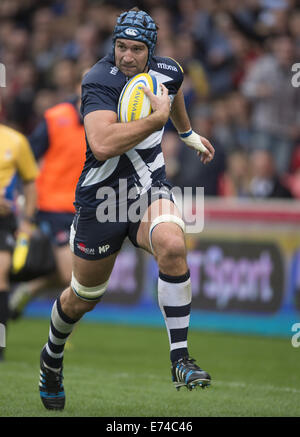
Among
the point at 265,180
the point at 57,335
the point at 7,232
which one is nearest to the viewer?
the point at 57,335

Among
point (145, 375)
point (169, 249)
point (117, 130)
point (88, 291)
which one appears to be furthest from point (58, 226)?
point (169, 249)

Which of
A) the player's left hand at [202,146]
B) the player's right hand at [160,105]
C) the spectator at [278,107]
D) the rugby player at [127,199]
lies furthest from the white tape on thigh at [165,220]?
the spectator at [278,107]

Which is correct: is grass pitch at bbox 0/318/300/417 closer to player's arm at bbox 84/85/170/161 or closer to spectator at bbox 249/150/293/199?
player's arm at bbox 84/85/170/161

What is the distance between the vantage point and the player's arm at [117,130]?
519 cm

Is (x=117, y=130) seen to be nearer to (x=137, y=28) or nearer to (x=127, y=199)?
(x=127, y=199)

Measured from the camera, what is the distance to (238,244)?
423 inches

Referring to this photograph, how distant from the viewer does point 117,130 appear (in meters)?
5.20

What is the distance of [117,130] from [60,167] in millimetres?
4220

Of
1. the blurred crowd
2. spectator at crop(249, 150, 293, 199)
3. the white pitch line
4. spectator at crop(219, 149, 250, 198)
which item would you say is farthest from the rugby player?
spectator at crop(219, 149, 250, 198)

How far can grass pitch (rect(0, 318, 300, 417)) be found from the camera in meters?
5.88

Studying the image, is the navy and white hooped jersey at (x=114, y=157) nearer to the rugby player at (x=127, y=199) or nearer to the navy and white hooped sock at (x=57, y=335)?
the rugby player at (x=127, y=199)

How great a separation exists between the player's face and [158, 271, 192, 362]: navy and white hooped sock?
4.35ft

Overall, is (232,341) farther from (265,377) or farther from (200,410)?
(200,410)
